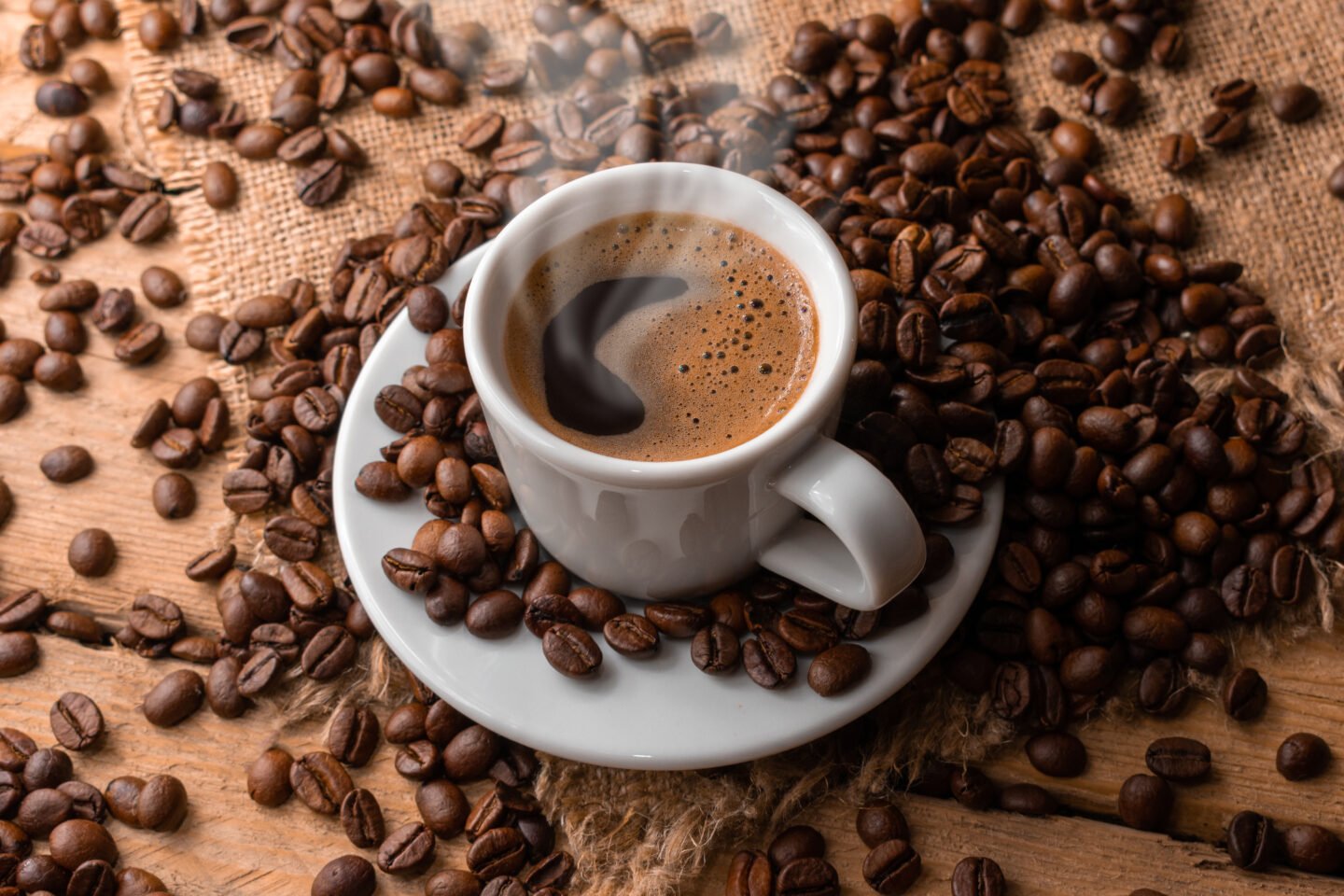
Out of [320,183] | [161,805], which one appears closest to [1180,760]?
[161,805]

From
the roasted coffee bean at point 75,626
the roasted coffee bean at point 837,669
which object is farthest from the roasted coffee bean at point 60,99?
the roasted coffee bean at point 837,669

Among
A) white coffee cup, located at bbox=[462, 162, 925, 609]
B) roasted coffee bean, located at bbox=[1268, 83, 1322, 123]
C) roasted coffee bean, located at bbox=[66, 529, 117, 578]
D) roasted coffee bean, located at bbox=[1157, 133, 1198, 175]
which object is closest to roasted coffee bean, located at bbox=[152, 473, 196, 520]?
roasted coffee bean, located at bbox=[66, 529, 117, 578]

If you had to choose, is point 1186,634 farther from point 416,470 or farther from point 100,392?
point 100,392

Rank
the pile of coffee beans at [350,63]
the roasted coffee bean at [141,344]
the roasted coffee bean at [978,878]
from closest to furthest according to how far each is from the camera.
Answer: the roasted coffee bean at [978,878]
the roasted coffee bean at [141,344]
the pile of coffee beans at [350,63]

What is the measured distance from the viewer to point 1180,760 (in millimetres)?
1280

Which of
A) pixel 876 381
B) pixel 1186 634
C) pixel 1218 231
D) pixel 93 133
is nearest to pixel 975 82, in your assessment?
pixel 1218 231

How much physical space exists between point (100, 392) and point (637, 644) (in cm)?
90

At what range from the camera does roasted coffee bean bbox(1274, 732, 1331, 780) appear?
127 centimetres

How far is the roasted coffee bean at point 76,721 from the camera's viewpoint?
134 cm

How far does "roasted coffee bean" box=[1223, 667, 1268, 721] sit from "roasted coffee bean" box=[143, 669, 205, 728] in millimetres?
1180

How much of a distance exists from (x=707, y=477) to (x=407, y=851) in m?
0.58

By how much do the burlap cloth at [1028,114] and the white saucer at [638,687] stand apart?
17cm

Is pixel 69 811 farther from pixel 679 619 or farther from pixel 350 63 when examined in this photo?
pixel 350 63

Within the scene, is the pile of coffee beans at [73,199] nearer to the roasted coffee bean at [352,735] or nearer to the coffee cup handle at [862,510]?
the roasted coffee bean at [352,735]
